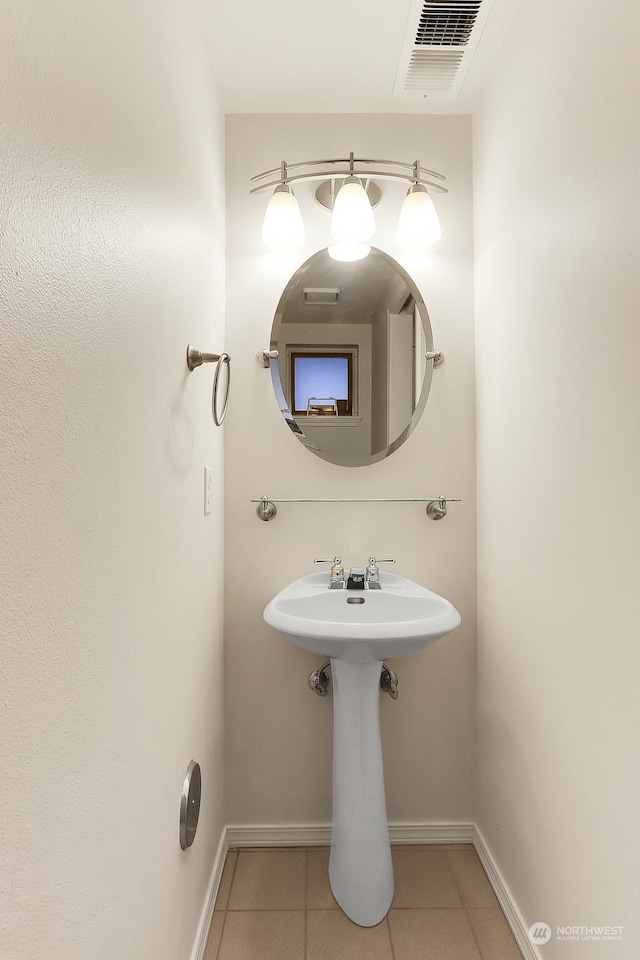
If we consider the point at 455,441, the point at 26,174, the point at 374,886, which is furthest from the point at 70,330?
the point at 374,886

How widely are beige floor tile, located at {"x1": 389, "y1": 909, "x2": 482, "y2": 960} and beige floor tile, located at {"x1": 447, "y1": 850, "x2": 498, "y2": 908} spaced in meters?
0.07

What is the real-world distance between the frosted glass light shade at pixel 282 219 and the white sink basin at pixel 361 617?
3.50 ft

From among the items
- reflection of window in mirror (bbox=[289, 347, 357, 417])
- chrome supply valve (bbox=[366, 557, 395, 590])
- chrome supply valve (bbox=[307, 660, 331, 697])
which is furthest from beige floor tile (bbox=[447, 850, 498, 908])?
reflection of window in mirror (bbox=[289, 347, 357, 417])

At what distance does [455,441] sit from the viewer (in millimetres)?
1924

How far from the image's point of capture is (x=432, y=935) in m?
1.49

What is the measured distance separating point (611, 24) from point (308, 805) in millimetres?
2126

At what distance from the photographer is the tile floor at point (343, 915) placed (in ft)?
4.74

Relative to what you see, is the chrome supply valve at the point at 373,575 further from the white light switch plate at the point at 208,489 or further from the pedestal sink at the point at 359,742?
the white light switch plate at the point at 208,489

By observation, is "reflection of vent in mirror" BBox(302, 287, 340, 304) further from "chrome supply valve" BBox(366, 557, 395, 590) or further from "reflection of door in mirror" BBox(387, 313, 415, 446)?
"chrome supply valve" BBox(366, 557, 395, 590)

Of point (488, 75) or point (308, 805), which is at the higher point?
point (488, 75)

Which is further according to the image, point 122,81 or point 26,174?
point 122,81

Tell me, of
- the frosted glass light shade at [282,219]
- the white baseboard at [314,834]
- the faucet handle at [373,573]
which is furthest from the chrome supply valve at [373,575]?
the frosted glass light shade at [282,219]

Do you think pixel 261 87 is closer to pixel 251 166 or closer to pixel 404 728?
pixel 251 166

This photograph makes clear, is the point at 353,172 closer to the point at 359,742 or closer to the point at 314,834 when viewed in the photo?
the point at 359,742
